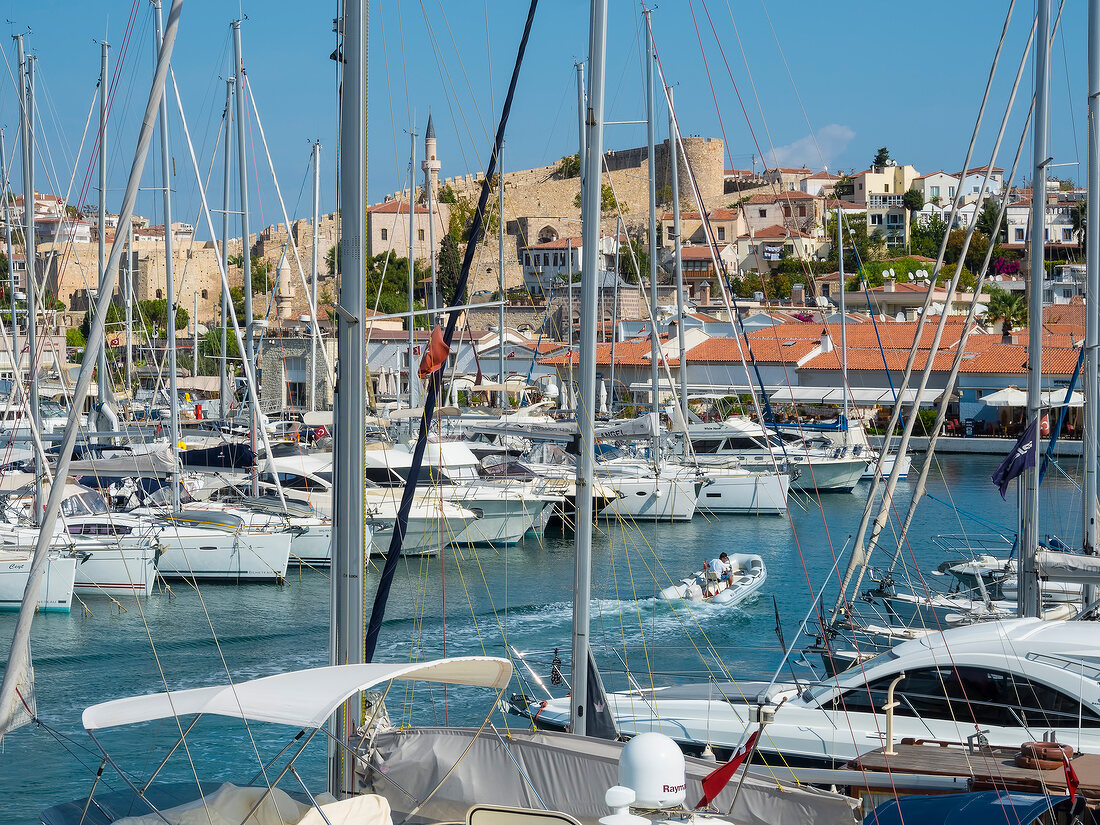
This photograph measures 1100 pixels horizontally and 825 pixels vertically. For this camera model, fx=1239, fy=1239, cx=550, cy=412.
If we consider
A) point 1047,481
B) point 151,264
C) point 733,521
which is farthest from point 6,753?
point 151,264

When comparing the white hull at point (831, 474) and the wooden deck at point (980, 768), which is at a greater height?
the wooden deck at point (980, 768)

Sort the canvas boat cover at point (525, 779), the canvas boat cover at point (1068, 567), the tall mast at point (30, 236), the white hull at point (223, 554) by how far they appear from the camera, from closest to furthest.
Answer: the canvas boat cover at point (525, 779), the canvas boat cover at point (1068, 567), the tall mast at point (30, 236), the white hull at point (223, 554)

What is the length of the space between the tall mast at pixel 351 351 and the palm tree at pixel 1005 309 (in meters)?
49.8

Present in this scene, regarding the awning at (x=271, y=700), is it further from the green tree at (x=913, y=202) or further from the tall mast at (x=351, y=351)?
the green tree at (x=913, y=202)

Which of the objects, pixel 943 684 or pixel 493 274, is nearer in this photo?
pixel 943 684

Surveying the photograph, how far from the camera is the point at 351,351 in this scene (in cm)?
584

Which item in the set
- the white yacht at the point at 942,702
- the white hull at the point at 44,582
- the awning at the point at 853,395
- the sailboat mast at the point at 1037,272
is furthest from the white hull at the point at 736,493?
the white yacht at the point at 942,702

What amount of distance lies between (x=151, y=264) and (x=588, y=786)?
7352 centimetres

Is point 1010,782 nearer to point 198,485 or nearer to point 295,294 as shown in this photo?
point 198,485

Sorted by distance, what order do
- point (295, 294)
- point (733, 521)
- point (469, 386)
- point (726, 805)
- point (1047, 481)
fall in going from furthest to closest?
point (295, 294)
point (469, 386)
point (1047, 481)
point (733, 521)
point (726, 805)

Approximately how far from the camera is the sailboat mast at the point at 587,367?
727cm

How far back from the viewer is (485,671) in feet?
21.0

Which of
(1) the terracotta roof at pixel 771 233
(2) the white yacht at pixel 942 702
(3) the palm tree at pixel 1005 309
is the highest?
(1) the terracotta roof at pixel 771 233

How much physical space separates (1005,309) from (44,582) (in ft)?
160
